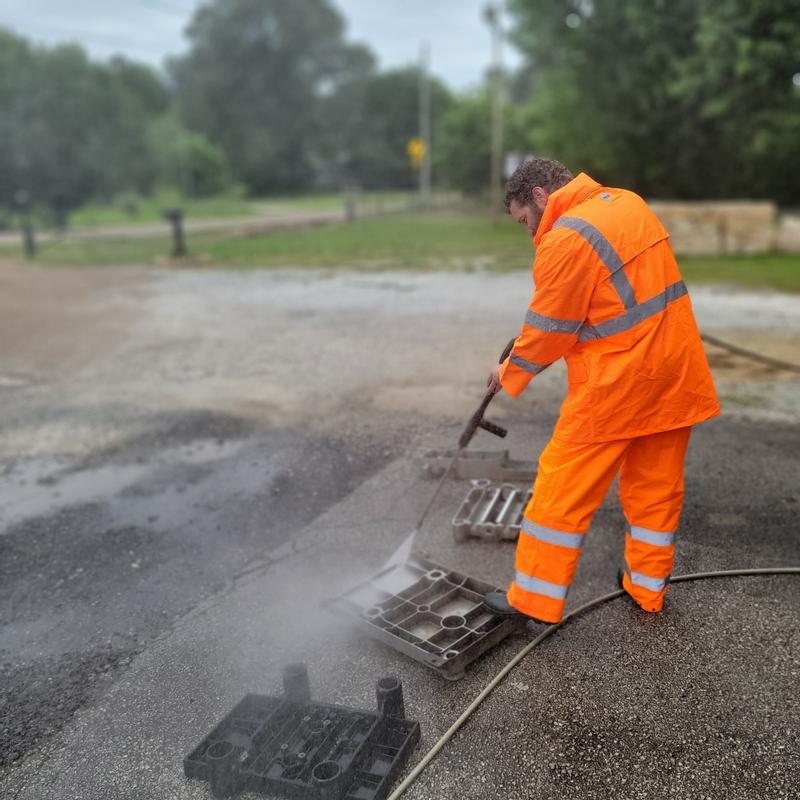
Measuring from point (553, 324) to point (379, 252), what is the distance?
14312 millimetres

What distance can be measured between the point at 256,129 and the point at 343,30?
50.1ft

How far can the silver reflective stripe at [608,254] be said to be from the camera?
2.63 meters

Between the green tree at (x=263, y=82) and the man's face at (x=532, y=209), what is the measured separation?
61.5 m

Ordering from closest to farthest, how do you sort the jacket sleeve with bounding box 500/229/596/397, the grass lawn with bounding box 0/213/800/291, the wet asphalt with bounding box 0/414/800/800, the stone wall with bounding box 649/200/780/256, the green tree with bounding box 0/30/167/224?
the wet asphalt with bounding box 0/414/800/800 → the jacket sleeve with bounding box 500/229/596/397 → the grass lawn with bounding box 0/213/800/291 → the stone wall with bounding box 649/200/780/256 → the green tree with bounding box 0/30/167/224

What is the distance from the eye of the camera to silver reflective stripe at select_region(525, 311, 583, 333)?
2.69m

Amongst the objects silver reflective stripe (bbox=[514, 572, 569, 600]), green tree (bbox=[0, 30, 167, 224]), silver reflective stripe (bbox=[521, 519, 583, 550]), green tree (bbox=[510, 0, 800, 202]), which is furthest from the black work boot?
green tree (bbox=[0, 30, 167, 224])

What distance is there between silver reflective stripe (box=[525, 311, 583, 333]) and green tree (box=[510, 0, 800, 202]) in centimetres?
1049

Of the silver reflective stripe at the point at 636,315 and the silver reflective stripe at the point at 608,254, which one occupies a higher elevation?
the silver reflective stripe at the point at 608,254

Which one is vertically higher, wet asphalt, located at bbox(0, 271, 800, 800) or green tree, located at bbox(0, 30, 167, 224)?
green tree, located at bbox(0, 30, 167, 224)

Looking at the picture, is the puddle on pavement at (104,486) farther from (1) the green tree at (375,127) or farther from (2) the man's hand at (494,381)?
(1) the green tree at (375,127)

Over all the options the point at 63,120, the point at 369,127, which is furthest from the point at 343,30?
the point at 63,120

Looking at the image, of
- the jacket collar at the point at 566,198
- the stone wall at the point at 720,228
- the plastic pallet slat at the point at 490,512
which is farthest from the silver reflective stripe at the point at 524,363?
the stone wall at the point at 720,228

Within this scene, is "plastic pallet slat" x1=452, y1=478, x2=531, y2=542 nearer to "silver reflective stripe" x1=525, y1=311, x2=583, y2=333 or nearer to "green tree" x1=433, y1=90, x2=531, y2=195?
"silver reflective stripe" x1=525, y1=311, x2=583, y2=333

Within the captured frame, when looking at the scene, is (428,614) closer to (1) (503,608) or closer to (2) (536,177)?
(1) (503,608)
